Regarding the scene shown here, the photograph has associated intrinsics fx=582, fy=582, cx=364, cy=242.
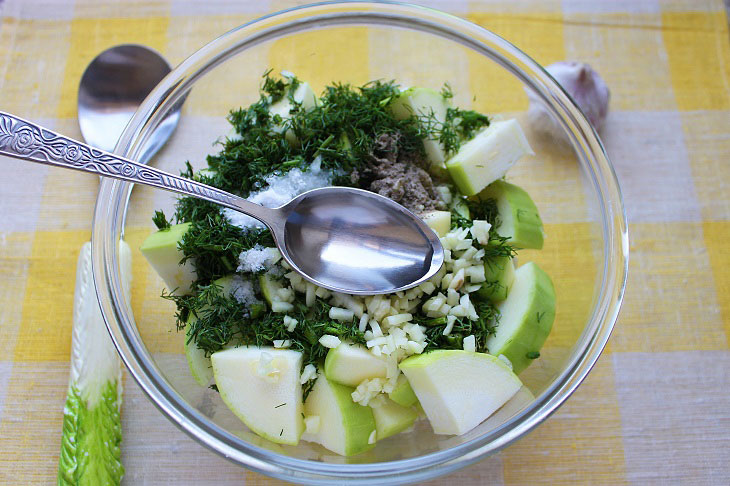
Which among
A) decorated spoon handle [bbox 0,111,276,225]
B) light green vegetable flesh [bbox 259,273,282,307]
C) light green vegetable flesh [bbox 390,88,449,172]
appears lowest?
light green vegetable flesh [bbox 259,273,282,307]

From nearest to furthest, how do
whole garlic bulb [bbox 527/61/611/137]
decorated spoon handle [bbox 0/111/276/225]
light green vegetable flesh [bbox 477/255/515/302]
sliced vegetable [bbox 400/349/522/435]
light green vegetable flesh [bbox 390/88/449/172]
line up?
1. decorated spoon handle [bbox 0/111/276/225]
2. sliced vegetable [bbox 400/349/522/435]
3. light green vegetable flesh [bbox 477/255/515/302]
4. light green vegetable flesh [bbox 390/88/449/172]
5. whole garlic bulb [bbox 527/61/611/137]

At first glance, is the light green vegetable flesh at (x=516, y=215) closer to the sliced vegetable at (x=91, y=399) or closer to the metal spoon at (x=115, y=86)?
the sliced vegetable at (x=91, y=399)

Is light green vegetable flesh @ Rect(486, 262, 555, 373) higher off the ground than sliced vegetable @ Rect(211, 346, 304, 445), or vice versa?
light green vegetable flesh @ Rect(486, 262, 555, 373)

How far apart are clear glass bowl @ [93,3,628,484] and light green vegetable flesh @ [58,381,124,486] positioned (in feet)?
0.86

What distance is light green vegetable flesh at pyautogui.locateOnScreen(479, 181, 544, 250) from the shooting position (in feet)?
5.71

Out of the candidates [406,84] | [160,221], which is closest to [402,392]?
[160,221]

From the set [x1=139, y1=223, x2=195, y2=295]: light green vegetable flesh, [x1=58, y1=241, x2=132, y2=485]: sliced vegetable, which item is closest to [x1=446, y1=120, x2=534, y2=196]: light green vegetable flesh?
[x1=139, y1=223, x2=195, y2=295]: light green vegetable flesh

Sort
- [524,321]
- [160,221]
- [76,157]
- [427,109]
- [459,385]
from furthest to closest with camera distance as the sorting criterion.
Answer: [427,109]
[160,221]
[524,321]
[459,385]
[76,157]

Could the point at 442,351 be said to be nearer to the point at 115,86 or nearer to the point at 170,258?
the point at 170,258

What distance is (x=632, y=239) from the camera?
6.70ft

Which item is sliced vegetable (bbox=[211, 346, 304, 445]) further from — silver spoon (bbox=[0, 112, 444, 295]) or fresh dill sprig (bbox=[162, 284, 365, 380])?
silver spoon (bbox=[0, 112, 444, 295])

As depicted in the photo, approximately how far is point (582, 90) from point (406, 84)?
627 mm

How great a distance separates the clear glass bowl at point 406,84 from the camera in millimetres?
1518

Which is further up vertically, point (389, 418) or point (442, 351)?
point (442, 351)
